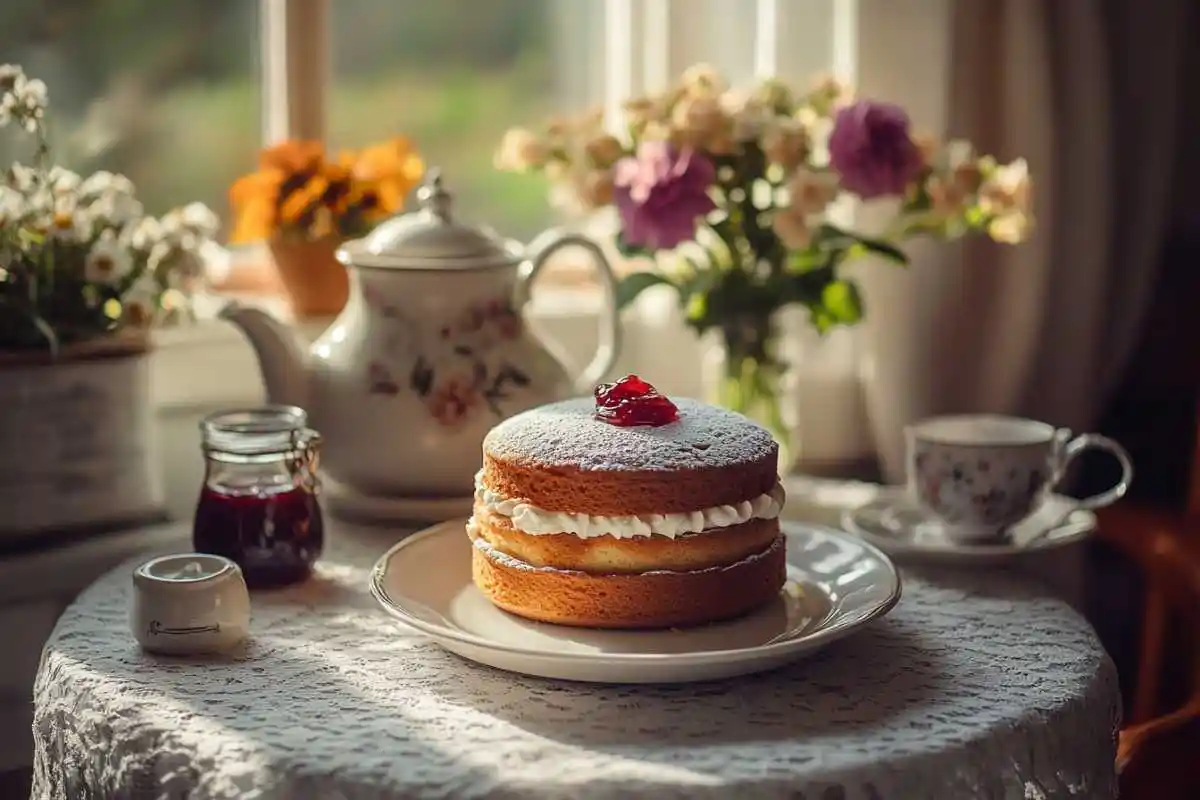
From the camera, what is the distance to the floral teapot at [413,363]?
1411 millimetres

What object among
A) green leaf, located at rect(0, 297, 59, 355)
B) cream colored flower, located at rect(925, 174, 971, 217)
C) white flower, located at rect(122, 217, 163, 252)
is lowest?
green leaf, located at rect(0, 297, 59, 355)

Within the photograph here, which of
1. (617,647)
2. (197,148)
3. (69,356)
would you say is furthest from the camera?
(197,148)

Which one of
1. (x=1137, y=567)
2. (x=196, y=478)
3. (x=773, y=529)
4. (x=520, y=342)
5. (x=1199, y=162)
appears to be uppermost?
(x=1199, y=162)

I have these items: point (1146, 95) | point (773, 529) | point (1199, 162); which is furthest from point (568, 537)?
point (1199, 162)

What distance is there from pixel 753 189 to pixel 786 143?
0.39ft

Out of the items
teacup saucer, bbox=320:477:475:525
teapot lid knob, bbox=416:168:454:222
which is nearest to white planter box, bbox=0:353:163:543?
teacup saucer, bbox=320:477:475:525

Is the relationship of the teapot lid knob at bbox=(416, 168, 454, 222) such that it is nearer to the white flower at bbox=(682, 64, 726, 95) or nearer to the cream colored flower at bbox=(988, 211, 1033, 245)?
the white flower at bbox=(682, 64, 726, 95)

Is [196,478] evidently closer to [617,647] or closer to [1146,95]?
[617,647]

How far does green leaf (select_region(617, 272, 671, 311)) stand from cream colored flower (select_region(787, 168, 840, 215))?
0.21m

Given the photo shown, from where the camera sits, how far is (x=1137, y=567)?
2.25 m

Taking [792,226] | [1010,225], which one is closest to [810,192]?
[792,226]

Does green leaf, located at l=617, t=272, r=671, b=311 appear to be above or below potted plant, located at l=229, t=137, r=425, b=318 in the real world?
below

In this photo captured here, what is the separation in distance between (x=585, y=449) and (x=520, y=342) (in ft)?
1.26

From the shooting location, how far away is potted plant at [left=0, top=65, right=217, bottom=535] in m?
1.41
